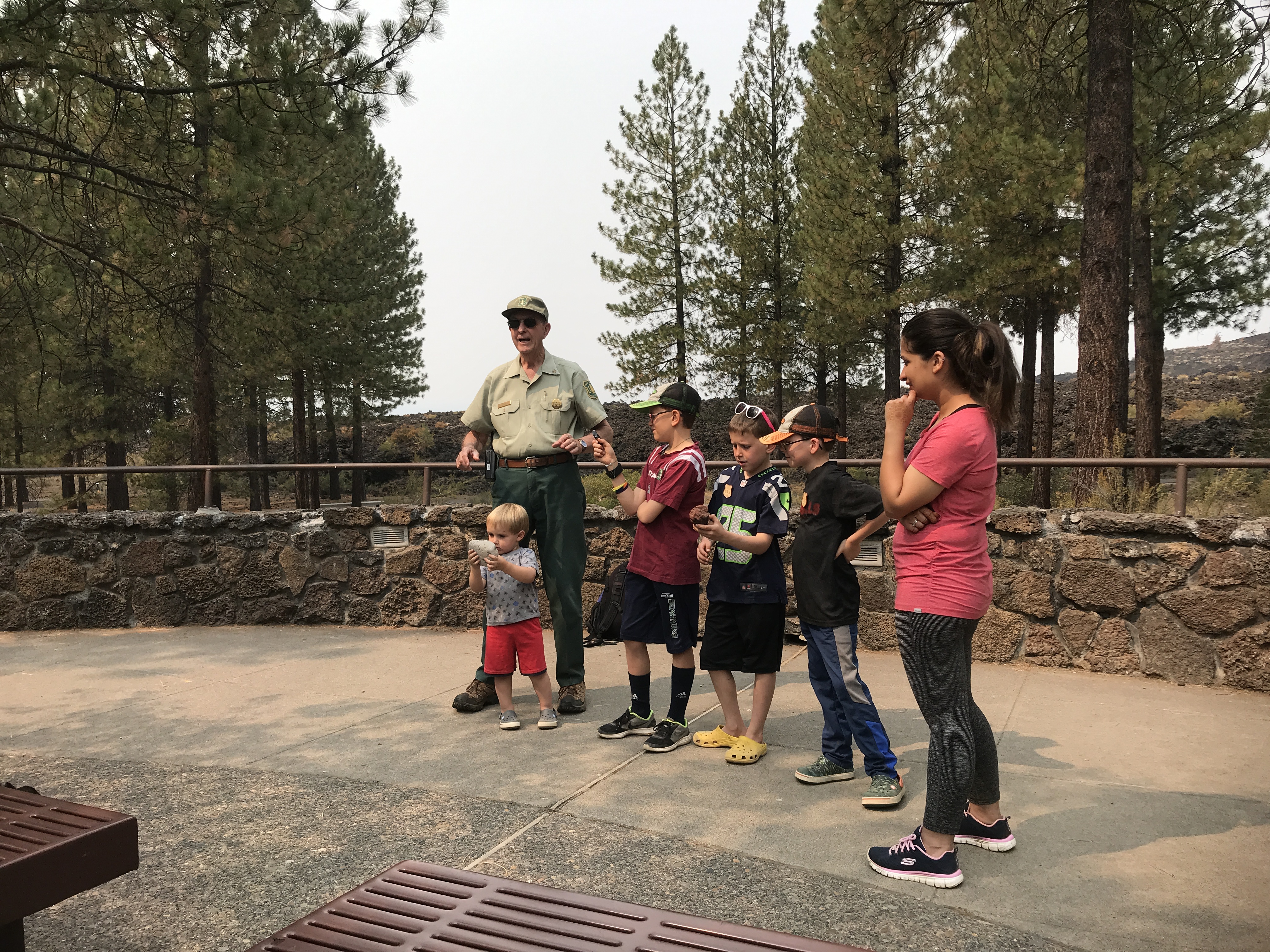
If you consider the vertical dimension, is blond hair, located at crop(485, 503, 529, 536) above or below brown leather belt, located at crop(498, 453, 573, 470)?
below

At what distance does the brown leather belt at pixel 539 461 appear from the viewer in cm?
484

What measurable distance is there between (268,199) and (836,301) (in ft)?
51.7

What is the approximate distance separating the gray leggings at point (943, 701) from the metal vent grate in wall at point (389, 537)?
5179 millimetres

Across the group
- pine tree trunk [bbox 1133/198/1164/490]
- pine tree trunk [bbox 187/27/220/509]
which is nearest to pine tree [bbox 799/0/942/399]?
pine tree trunk [bbox 1133/198/1164/490]

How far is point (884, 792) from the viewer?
132 inches

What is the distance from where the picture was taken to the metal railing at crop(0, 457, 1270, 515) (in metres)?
→ 5.25

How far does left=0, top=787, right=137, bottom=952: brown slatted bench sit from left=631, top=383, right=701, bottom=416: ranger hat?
8.45ft

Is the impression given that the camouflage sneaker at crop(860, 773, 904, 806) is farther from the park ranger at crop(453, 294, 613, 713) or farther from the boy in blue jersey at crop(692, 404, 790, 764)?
the park ranger at crop(453, 294, 613, 713)

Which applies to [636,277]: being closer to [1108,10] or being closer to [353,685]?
[1108,10]

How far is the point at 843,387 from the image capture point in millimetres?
28266

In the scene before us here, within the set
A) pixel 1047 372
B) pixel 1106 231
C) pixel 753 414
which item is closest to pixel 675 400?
pixel 753 414

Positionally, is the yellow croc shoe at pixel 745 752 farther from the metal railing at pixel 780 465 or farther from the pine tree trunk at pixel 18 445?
the pine tree trunk at pixel 18 445

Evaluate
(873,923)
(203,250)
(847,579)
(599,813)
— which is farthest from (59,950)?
(203,250)

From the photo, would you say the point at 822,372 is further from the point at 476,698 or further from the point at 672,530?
the point at 672,530
